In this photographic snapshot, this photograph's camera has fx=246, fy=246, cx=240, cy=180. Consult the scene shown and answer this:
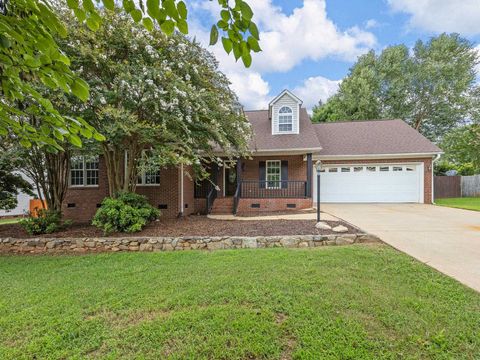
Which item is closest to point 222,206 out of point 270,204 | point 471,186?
point 270,204

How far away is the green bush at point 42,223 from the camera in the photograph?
720 cm

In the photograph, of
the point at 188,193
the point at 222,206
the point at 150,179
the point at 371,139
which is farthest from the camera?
the point at 371,139

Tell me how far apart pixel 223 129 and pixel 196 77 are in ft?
5.84

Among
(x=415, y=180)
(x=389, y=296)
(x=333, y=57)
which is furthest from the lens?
(x=333, y=57)

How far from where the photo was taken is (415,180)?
43.1 ft

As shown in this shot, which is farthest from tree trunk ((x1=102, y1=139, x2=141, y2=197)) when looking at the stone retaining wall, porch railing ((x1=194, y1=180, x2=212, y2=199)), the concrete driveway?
the concrete driveway

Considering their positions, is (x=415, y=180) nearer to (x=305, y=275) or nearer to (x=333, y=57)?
(x=333, y=57)

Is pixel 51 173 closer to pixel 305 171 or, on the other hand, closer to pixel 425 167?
pixel 305 171

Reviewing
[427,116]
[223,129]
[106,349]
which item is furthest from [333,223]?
[427,116]

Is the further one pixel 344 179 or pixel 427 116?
pixel 427 116

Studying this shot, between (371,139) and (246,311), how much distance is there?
1460cm

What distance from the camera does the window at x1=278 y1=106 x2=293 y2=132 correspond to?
45.2 feet

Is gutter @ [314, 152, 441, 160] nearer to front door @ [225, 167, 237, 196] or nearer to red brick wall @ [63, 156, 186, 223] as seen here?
front door @ [225, 167, 237, 196]

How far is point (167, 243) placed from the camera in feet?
20.0
